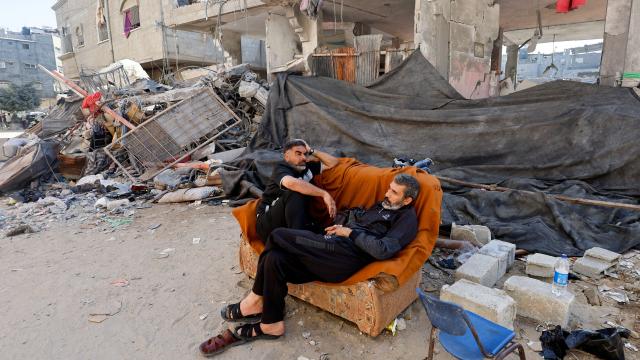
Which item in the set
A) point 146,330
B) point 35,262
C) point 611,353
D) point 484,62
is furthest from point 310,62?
point 611,353

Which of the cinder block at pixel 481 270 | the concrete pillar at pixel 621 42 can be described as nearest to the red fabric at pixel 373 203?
the cinder block at pixel 481 270

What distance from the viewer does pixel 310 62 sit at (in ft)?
25.8

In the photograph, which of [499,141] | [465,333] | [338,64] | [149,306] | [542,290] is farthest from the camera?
[338,64]

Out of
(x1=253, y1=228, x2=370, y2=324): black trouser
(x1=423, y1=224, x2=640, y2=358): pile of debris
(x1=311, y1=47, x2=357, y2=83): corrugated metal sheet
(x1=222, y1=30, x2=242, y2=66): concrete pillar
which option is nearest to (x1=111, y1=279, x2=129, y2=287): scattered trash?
(x1=253, y1=228, x2=370, y2=324): black trouser

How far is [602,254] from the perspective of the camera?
3.34m

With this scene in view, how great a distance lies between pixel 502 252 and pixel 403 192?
139 centimetres

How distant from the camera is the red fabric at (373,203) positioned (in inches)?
95.3

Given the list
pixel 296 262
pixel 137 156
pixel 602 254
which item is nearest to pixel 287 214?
pixel 296 262

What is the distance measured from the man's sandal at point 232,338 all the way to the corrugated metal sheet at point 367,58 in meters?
5.53

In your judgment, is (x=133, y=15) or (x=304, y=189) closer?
(x=304, y=189)

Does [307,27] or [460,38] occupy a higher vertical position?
[307,27]

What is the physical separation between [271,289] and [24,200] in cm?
643

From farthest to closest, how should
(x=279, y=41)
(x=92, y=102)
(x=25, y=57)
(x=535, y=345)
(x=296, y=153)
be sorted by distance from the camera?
1. (x=25, y=57)
2. (x=279, y=41)
3. (x=92, y=102)
4. (x=296, y=153)
5. (x=535, y=345)

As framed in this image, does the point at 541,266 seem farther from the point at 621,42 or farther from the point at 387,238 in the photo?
the point at 621,42
